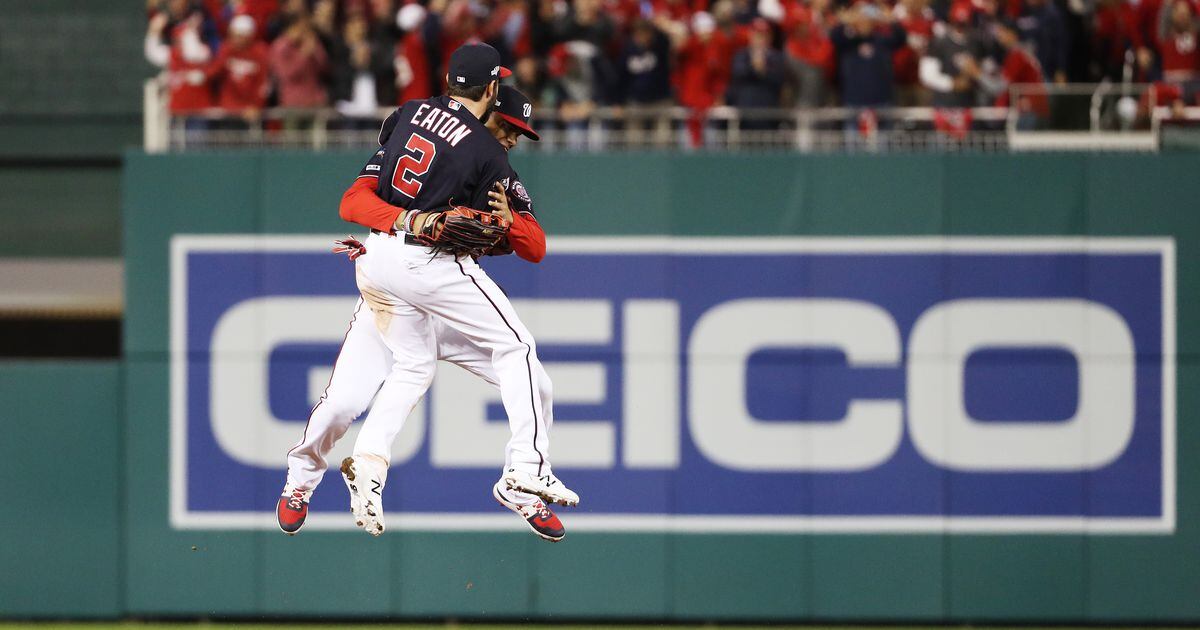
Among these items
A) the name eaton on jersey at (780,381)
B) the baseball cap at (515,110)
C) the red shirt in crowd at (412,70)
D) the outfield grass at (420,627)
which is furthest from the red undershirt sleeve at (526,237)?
the outfield grass at (420,627)

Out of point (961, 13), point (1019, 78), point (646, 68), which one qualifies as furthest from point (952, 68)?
point (646, 68)

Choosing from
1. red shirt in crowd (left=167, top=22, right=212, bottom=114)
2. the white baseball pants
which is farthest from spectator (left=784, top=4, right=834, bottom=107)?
the white baseball pants

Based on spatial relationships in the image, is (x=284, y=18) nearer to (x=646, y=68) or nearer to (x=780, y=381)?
(x=646, y=68)

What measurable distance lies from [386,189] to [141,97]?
11.9m

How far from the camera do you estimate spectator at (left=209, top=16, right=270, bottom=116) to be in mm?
15219

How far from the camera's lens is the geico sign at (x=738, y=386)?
592 inches

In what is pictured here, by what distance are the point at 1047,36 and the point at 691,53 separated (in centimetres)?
330

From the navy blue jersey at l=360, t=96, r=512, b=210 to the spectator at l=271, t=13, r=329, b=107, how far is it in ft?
20.8

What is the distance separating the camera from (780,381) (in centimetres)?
1509

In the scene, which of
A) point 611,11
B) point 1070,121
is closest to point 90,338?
point 611,11

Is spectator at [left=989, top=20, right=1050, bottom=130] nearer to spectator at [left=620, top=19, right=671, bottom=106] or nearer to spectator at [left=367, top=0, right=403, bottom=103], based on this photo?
spectator at [left=620, top=19, right=671, bottom=106]

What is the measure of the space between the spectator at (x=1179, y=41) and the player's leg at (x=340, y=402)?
9.07m

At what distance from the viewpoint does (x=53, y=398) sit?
15.3m

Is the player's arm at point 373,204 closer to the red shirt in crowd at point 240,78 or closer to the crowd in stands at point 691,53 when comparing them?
the crowd in stands at point 691,53
